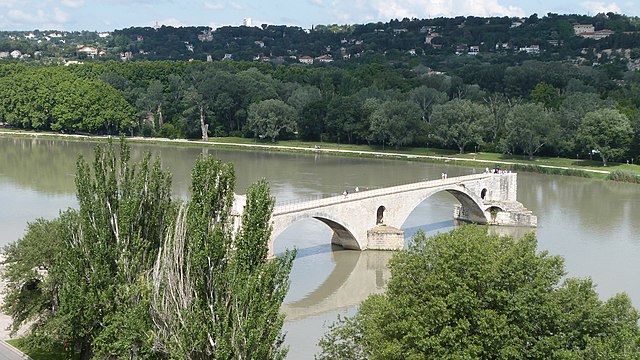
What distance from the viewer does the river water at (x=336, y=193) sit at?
90.5 ft

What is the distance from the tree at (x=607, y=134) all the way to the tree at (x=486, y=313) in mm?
40436

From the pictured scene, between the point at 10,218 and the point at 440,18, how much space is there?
137 meters

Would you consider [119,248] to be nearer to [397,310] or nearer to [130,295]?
[130,295]

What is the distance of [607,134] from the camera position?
5534cm

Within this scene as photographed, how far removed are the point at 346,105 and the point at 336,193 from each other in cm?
2491

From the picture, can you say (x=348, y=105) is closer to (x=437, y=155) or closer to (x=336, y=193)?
(x=437, y=155)

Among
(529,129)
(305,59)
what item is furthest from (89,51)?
(529,129)

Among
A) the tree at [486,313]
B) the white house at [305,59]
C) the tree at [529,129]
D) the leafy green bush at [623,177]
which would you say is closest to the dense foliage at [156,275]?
the tree at [486,313]

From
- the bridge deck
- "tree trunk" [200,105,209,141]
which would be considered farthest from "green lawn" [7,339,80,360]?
"tree trunk" [200,105,209,141]

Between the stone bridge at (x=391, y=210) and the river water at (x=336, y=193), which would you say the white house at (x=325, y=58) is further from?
the stone bridge at (x=391, y=210)

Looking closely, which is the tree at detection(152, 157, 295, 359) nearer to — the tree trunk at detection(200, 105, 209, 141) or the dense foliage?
the dense foliage

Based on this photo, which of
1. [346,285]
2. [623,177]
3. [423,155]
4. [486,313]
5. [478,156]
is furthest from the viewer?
[423,155]

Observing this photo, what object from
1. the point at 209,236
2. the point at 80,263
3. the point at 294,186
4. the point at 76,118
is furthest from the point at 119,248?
the point at 76,118

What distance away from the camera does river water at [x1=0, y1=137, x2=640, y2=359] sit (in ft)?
90.5
